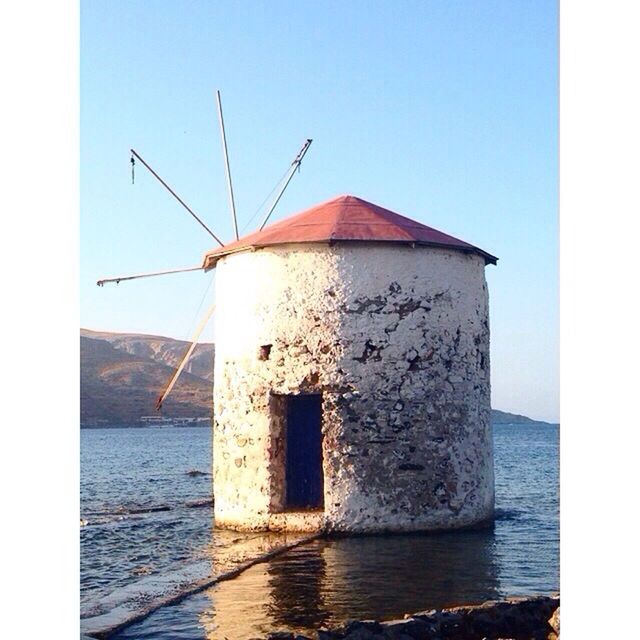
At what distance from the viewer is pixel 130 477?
28281 millimetres

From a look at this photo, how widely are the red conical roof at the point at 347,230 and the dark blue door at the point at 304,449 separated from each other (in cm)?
279

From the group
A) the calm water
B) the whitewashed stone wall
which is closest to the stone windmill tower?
the whitewashed stone wall

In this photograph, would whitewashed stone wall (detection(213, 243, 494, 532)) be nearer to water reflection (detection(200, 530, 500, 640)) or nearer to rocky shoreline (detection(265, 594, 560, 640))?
water reflection (detection(200, 530, 500, 640))

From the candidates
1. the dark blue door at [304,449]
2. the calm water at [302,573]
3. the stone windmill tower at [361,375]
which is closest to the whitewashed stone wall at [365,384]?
the stone windmill tower at [361,375]

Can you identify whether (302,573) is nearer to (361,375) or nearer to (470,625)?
(470,625)

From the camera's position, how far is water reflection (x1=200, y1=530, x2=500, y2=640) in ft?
21.2

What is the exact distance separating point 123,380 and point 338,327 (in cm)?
5716

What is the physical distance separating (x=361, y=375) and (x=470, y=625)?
159 inches

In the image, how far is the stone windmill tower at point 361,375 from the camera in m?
9.57

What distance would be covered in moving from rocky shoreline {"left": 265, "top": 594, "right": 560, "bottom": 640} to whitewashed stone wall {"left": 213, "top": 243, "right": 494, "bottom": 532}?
3.42m

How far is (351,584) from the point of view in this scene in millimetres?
7469
